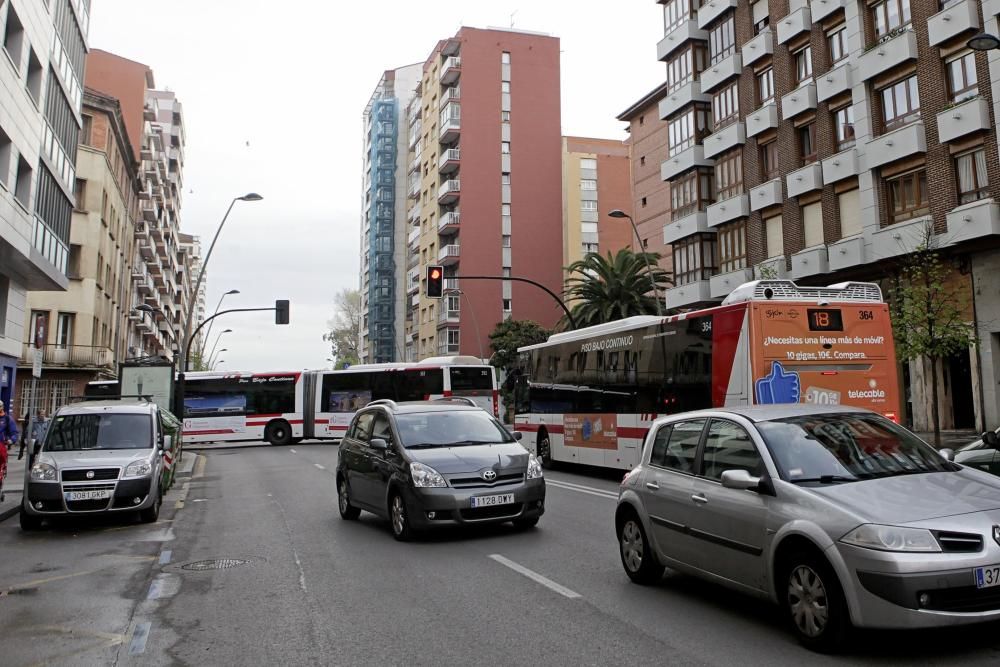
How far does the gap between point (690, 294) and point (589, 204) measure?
38.8 m

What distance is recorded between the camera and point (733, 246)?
34719 mm

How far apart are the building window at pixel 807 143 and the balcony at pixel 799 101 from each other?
67 centimetres

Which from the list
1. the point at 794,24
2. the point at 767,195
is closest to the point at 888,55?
the point at 794,24

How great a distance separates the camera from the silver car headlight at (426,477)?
945 cm

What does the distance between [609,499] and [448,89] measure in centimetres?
6626

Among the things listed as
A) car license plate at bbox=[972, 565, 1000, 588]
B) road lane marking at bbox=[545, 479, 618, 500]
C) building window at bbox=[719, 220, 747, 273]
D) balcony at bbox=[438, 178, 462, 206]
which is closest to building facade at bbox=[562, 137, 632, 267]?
balcony at bbox=[438, 178, 462, 206]

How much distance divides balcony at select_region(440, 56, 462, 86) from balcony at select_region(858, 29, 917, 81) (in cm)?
4909

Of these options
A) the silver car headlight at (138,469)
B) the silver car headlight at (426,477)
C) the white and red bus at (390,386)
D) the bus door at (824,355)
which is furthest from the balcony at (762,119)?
the silver car headlight at (138,469)

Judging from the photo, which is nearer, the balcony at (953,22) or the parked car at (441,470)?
the parked car at (441,470)

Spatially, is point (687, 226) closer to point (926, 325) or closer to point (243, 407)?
point (926, 325)

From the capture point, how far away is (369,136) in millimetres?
112812

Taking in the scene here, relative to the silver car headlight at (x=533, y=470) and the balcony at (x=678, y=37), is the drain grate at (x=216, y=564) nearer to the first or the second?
the silver car headlight at (x=533, y=470)

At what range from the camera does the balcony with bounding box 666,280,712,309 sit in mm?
36188

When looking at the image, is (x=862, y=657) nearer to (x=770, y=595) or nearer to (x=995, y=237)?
(x=770, y=595)
